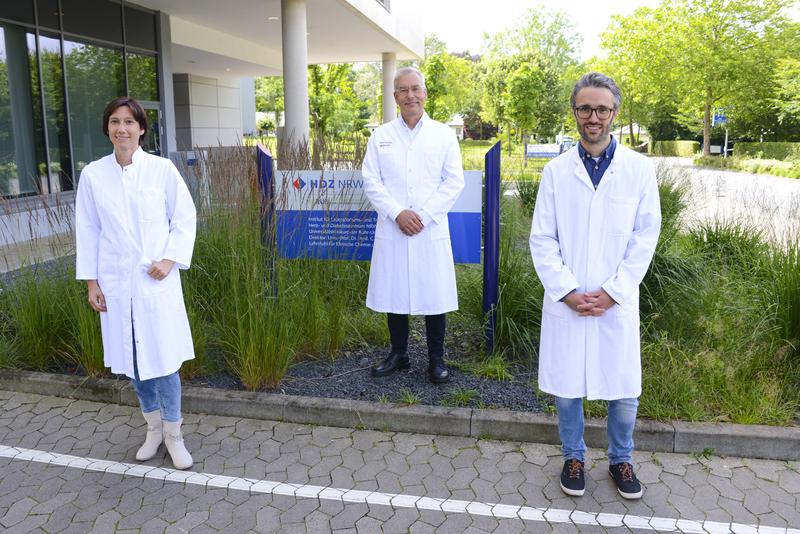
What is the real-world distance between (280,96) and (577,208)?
6488 centimetres

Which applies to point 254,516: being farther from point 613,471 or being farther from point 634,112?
point 634,112

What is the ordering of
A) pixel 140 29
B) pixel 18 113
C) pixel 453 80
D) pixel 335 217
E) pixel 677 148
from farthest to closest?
pixel 453 80 < pixel 677 148 < pixel 140 29 < pixel 18 113 < pixel 335 217

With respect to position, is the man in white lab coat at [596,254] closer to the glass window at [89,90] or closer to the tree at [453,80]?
the glass window at [89,90]

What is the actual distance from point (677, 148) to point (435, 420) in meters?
45.8

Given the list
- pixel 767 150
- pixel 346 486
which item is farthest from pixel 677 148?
pixel 346 486

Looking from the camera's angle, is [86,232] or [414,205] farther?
[414,205]

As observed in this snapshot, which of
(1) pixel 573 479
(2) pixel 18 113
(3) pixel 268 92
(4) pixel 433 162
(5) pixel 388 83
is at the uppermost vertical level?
(3) pixel 268 92

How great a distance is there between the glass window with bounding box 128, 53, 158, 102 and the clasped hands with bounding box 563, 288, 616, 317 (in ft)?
44.2

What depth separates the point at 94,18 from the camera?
41.8 feet

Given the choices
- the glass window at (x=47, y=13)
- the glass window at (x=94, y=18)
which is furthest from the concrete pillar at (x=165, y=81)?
the glass window at (x=47, y=13)

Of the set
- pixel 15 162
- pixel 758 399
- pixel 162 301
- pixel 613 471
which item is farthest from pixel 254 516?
pixel 15 162

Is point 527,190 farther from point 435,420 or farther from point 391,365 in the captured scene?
point 435,420

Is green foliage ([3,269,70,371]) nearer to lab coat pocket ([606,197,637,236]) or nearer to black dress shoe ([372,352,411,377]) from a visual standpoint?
black dress shoe ([372,352,411,377])

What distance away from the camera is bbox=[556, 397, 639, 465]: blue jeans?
321 cm
